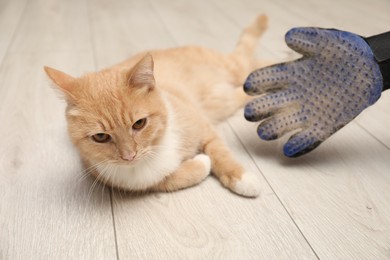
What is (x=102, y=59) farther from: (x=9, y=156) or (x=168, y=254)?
(x=168, y=254)

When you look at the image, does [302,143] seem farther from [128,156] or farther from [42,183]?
[42,183]

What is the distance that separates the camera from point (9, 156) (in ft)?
4.02

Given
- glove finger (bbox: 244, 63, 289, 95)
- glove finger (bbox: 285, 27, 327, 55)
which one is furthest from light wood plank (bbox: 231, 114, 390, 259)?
glove finger (bbox: 285, 27, 327, 55)

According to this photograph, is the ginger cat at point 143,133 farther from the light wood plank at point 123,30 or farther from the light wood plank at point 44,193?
the light wood plank at point 123,30

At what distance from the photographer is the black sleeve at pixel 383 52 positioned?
1.00 m

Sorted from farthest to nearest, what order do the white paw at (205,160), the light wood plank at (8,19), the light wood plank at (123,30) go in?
the light wood plank at (8,19) → the light wood plank at (123,30) → the white paw at (205,160)

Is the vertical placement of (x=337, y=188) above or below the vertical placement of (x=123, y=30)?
above

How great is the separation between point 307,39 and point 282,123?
0.86 ft

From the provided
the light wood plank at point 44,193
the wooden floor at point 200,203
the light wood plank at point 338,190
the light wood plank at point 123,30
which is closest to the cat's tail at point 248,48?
the wooden floor at point 200,203

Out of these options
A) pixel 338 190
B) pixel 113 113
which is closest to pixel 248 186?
pixel 338 190

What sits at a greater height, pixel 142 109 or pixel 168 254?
pixel 142 109

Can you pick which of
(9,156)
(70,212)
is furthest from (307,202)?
(9,156)

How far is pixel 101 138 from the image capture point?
93cm

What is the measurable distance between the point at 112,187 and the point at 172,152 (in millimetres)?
210
